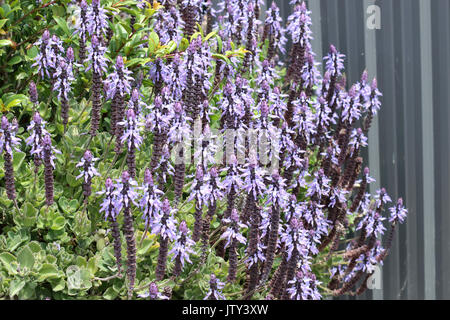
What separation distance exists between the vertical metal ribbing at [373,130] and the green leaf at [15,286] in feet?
9.04

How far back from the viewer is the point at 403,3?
433cm

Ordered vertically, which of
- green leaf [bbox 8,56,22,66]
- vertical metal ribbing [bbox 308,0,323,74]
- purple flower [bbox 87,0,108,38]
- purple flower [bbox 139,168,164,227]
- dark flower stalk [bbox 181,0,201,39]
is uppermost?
vertical metal ribbing [bbox 308,0,323,74]

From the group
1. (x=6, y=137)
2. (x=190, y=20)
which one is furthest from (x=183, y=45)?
(x=6, y=137)

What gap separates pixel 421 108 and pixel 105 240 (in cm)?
261

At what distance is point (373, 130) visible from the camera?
448cm

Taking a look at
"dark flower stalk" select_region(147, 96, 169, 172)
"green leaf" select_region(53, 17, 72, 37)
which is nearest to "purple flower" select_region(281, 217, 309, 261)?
"dark flower stalk" select_region(147, 96, 169, 172)

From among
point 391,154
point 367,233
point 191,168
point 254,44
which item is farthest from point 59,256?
point 391,154

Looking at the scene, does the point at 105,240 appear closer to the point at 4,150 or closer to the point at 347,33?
the point at 4,150

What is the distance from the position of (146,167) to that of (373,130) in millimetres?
2169

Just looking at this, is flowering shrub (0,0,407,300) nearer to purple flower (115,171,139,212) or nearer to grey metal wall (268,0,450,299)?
purple flower (115,171,139,212)

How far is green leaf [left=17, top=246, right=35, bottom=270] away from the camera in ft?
7.81

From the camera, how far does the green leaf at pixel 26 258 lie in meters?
2.38

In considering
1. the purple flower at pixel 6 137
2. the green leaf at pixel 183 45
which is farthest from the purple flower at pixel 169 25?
the purple flower at pixel 6 137

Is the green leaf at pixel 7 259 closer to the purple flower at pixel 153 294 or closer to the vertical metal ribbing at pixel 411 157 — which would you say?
the purple flower at pixel 153 294
